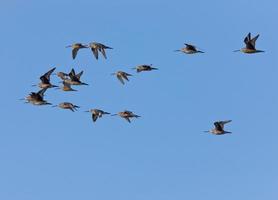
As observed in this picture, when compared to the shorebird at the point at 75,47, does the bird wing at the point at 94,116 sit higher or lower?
lower

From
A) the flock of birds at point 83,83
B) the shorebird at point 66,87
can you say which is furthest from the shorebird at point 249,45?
the shorebird at point 66,87

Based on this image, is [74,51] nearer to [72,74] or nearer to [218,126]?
[72,74]

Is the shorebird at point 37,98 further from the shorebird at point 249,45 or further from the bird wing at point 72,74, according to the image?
the shorebird at point 249,45

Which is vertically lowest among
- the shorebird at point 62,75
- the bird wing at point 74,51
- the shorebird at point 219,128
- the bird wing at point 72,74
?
the shorebird at point 219,128

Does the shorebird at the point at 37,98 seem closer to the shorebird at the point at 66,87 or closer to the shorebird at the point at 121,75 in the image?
the shorebird at the point at 66,87

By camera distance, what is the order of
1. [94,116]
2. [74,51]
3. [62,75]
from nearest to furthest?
[62,75] < [74,51] < [94,116]

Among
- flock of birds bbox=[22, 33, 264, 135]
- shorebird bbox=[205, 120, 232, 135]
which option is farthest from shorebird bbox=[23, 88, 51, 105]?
shorebird bbox=[205, 120, 232, 135]

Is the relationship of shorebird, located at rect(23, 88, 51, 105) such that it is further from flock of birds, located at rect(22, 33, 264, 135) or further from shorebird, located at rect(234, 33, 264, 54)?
shorebird, located at rect(234, 33, 264, 54)

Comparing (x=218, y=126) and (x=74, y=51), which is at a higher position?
(x=74, y=51)

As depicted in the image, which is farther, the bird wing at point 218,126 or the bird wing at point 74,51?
the bird wing at point 74,51

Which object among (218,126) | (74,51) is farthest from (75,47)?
(218,126)

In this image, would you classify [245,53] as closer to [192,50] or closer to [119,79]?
[192,50]

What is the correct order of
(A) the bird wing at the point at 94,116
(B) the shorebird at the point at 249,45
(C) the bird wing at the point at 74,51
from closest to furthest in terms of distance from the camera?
1. (B) the shorebird at the point at 249,45
2. (C) the bird wing at the point at 74,51
3. (A) the bird wing at the point at 94,116

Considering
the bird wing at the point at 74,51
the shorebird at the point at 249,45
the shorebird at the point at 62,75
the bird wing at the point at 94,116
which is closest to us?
the shorebird at the point at 249,45
